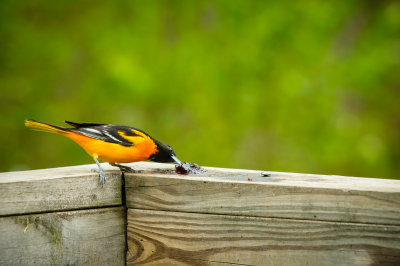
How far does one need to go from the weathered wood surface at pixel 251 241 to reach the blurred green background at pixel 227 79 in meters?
4.44

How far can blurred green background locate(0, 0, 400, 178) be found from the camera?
270 inches

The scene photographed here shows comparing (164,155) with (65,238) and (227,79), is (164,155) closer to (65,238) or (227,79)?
(65,238)

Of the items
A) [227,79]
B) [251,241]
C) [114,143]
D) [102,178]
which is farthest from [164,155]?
[227,79]

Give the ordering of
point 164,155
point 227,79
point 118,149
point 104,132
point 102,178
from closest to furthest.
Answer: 1. point 102,178
2. point 118,149
3. point 104,132
4. point 164,155
5. point 227,79

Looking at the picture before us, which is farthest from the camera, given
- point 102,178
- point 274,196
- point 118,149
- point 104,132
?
point 104,132

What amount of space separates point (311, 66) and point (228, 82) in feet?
4.30

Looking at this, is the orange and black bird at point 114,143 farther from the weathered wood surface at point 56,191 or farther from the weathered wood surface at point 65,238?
the weathered wood surface at point 65,238

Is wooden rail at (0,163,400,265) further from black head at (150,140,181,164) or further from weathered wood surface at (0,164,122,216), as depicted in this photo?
black head at (150,140,181,164)

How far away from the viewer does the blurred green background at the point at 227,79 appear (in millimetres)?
6855

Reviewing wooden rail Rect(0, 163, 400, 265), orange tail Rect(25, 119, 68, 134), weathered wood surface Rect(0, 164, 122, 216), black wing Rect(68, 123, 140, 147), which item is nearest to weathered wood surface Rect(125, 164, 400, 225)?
wooden rail Rect(0, 163, 400, 265)

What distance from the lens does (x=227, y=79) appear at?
724 centimetres

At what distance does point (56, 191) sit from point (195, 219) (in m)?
0.67

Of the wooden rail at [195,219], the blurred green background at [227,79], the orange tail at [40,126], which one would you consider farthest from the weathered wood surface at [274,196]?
the blurred green background at [227,79]

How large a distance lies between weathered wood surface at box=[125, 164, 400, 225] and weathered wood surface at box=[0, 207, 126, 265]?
7.0 inches
